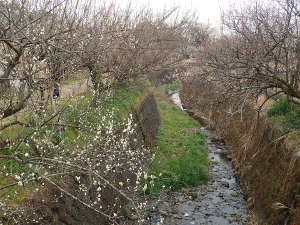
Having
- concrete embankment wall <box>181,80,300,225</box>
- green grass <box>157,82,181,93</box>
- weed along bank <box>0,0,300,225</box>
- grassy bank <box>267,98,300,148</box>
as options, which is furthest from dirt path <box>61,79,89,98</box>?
green grass <box>157,82,181,93</box>

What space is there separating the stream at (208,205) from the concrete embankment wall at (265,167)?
1.33 feet

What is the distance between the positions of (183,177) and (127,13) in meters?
7.27

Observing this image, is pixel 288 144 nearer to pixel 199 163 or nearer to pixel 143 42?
pixel 199 163

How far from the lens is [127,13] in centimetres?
1537

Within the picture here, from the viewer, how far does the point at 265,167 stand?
11094mm

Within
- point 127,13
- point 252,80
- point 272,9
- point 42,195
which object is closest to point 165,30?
point 127,13

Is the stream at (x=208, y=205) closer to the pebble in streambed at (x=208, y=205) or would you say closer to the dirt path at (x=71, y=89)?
the pebble in streambed at (x=208, y=205)

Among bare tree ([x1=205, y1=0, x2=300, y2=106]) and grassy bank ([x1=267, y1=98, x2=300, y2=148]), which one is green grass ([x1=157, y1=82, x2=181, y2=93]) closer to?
grassy bank ([x1=267, y1=98, x2=300, y2=148])

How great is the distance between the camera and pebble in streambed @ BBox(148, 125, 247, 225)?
10180 millimetres

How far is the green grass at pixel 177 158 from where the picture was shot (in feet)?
41.0

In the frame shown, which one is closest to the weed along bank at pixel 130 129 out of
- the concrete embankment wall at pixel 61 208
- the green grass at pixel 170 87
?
the concrete embankment wall at pixel 61 208

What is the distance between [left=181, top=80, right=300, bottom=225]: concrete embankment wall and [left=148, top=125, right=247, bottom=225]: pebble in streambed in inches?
16.5

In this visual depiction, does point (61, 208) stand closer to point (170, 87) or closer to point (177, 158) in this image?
point (177, 158)

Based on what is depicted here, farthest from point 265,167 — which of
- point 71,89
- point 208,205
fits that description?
point 71,89
